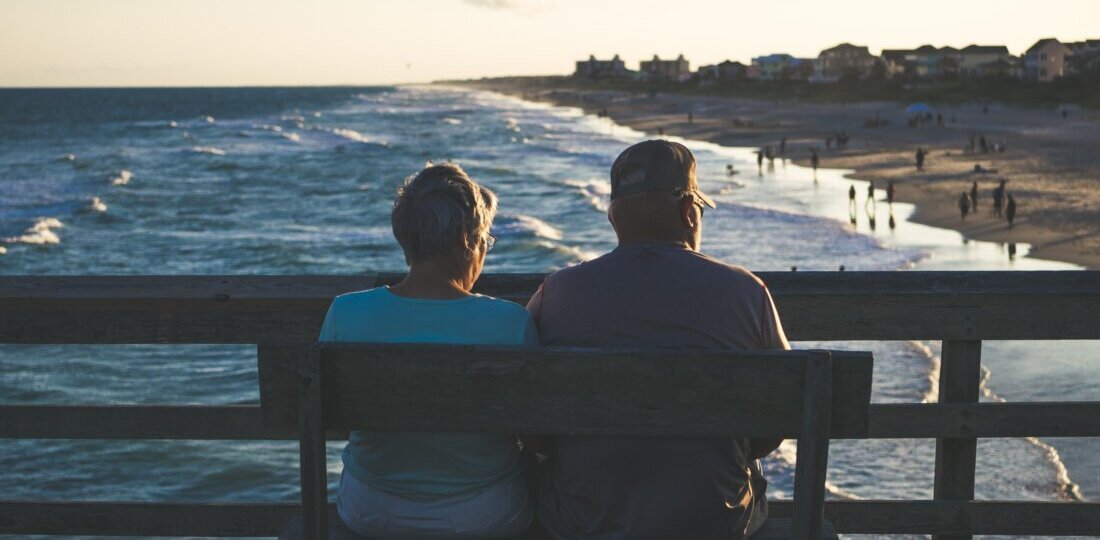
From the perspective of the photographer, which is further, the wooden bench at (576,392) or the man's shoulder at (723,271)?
the man's shoulder at (723,271)

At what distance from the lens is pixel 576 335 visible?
9.12ft

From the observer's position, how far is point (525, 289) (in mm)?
3447

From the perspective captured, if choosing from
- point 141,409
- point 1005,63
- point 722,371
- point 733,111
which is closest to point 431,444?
point 722,371

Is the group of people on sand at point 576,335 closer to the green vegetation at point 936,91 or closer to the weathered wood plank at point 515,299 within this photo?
the weathered wood plank at point 515,299

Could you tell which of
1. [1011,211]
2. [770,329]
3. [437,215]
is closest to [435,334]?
[437,215]

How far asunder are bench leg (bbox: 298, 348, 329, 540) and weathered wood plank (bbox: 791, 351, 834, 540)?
41.4 inches

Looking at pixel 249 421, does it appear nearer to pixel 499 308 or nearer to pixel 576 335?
pixel 499 308

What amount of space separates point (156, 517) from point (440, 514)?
1287 mm

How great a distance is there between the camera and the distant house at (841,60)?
15550 centimetres

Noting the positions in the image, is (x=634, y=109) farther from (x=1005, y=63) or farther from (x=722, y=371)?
(x=722, y=371)

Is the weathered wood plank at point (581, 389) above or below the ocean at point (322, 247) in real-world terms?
above

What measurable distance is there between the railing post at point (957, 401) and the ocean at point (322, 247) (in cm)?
469

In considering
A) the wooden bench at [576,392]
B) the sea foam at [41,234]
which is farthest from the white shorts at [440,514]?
the sea foam at [41,234]

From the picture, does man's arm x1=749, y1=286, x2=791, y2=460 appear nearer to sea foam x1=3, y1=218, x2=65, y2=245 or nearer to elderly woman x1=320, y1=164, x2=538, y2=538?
elderly woman x1=320, y1=164, x2=538, y2=538
